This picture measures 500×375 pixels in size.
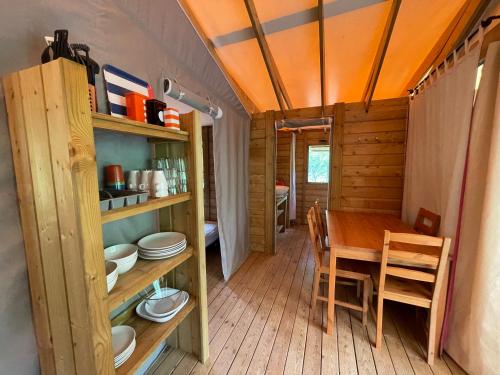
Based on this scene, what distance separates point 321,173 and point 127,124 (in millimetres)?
4585

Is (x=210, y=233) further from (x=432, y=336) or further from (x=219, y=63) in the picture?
(x=432, y=336)

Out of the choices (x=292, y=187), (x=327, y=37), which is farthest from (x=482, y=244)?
(x=292, y=187)

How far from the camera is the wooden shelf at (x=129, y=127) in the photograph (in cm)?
78

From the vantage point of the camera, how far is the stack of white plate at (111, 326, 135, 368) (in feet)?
3.25

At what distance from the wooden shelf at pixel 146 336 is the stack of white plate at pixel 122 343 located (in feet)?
0.08

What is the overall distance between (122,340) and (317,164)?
15.2 feet

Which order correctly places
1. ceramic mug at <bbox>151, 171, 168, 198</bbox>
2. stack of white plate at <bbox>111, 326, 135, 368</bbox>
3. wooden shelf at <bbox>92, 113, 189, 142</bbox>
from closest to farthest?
wooden shelf at <bbox>92, 113, 189, 142</bbox> → stack of white plate at <bbox>111, 326, 135, 368</bbox> → ceramic mug at <bbox>151, 171, 168, 198</bbox>

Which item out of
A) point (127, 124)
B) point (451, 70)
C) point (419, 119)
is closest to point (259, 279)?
point (127, 124)

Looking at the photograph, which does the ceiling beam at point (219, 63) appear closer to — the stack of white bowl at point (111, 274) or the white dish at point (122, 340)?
the stack of white bowl at point (111, 274)

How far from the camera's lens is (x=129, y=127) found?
0.90 metres

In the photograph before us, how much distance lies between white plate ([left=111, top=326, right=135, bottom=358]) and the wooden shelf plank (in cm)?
34


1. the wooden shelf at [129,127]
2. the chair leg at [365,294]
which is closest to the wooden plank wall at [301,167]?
the chair leg at [365,294]

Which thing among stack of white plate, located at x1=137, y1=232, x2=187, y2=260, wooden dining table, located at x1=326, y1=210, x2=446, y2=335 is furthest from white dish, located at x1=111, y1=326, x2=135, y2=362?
wooden dining table, located at x1=326, y1=210, x2=446, y2=335

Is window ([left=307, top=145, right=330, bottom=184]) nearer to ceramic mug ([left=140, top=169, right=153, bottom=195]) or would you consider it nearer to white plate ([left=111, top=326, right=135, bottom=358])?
ceramic mug ([left=140, top=169, right=153, bottom=195])
